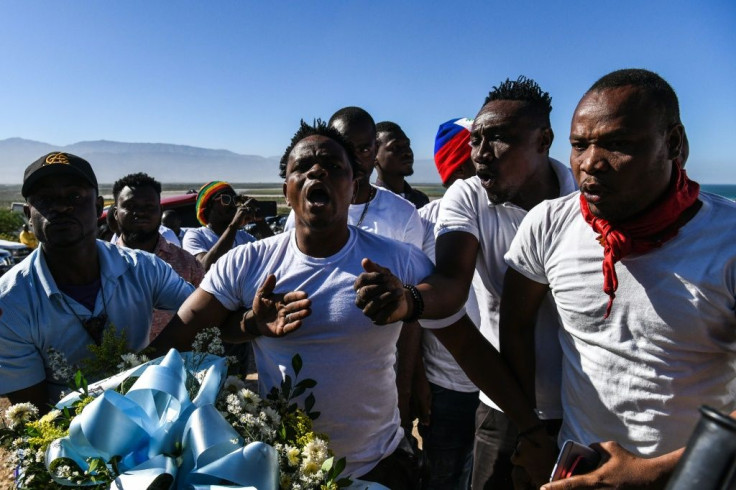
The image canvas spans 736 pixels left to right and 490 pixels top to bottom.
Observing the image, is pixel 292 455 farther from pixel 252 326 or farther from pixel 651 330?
pixel 651 330

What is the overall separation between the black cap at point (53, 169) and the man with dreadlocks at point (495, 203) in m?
1.65

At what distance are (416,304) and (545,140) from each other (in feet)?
4.77

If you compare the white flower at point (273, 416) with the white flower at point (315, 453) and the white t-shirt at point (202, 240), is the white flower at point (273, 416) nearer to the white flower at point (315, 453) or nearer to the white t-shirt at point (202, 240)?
the white flower at point (315, 453)

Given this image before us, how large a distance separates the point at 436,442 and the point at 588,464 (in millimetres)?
1791

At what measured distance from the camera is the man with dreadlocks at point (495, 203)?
8.54ft

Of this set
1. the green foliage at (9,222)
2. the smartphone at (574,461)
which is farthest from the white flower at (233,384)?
the green foliage at (9,222)

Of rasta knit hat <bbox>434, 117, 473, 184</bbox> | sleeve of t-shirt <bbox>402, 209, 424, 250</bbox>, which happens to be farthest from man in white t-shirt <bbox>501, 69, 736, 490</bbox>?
rasta knit hat <bbox>434, 117, 473, 184</bbox>

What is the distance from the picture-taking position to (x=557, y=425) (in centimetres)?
232

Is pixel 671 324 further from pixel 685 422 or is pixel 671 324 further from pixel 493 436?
pixel 493 436

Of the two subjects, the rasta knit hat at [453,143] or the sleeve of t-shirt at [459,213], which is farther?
A: the rasta knit hat at [453,143]

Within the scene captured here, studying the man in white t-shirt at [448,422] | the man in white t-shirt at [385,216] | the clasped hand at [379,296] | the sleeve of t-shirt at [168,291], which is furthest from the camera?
the man in white t-shirt at [448,422]

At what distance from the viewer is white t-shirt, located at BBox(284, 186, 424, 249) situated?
3.45 meters

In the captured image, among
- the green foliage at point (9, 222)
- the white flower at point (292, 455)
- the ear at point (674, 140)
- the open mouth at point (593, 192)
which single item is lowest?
the green foliage at point (9, 222)

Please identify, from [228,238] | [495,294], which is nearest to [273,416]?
[495,294]
